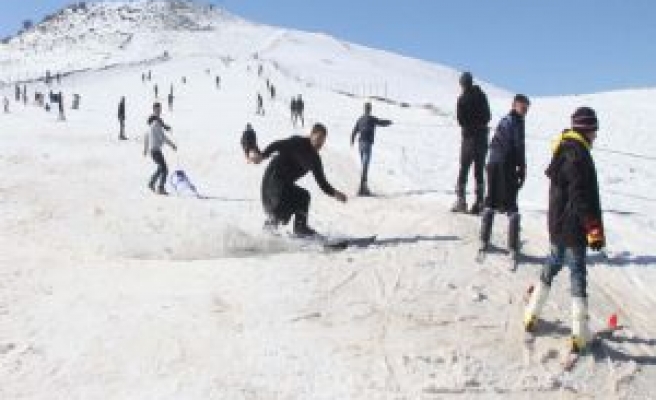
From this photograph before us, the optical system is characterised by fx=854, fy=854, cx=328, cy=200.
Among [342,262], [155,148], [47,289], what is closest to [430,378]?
[342,262]

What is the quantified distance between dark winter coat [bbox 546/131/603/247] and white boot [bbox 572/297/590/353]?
530mm

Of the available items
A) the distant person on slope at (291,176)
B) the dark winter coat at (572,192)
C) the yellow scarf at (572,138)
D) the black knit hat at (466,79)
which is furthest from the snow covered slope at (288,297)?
the black knit hat at (466,79)

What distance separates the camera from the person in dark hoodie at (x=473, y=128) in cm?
1286

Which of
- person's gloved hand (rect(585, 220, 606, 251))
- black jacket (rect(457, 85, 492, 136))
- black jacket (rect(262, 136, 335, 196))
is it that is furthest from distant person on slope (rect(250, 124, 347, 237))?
person's gloved hand (rect(585, 220, 606, 251))

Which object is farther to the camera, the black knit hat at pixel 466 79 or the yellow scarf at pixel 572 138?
the black knit hat at pixel 466 79

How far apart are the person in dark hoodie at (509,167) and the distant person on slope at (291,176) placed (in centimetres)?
192

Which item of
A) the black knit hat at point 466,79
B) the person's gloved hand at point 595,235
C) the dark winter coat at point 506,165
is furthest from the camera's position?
the black knit hat at point 466,79

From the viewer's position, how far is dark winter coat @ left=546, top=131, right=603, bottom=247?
7.54m

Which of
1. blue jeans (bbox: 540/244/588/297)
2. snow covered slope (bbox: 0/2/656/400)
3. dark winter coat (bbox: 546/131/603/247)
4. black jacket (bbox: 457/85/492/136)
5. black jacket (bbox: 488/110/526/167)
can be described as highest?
black jacket (bbox: 457/85/492/136)

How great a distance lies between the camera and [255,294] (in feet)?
30.6

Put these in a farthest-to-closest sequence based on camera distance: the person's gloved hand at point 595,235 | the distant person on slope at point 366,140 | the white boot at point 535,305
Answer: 1. the distant person on slope at point 366,140
2. the white boot at point 535,305
3. the person's gloved hand at point 595,235

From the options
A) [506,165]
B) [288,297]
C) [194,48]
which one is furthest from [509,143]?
[194,48]

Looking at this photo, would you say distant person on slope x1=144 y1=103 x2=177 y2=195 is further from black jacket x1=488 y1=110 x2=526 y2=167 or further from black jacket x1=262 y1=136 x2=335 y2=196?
black jacket x1=488 y1=110 x2=526 y2=167

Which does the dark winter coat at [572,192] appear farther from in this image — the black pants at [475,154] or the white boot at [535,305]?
the black pants at [475,154]
